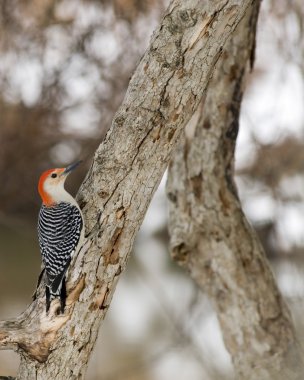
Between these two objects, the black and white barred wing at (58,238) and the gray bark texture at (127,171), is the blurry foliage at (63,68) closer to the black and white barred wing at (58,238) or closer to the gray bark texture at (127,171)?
the black and white barred wing at (58,238)

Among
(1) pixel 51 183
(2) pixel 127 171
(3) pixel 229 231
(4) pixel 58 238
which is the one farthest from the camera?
(3) pixel 229 231

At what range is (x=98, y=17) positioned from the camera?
6.35 m

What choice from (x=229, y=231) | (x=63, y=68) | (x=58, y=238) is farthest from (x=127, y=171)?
(x=63, y=68)

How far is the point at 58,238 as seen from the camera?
2.61 meters

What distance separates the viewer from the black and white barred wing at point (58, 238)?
236cm

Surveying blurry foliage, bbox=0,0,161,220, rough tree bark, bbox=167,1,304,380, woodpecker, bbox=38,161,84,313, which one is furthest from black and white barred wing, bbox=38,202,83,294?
blurry foliage, bbox=0,0,161,220

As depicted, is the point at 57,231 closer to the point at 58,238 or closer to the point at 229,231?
the point at 58,238

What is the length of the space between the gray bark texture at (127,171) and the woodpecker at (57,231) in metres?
0.03

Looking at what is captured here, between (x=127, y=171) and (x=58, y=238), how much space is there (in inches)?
16.4

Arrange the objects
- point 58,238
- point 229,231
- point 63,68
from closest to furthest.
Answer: point 58,238, point 229,231, point 63,68

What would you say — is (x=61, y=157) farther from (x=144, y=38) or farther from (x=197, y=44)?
(x=197, y=44)

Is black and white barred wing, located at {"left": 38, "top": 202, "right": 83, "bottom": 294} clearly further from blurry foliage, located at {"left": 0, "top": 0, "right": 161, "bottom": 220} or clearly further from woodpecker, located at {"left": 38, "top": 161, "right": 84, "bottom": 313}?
blurry foliage, located at {"left": 0, "top": 0, "right": 161, "bottom": 220}

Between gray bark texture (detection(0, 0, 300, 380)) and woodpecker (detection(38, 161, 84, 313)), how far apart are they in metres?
0.03

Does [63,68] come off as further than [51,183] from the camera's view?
Yes
